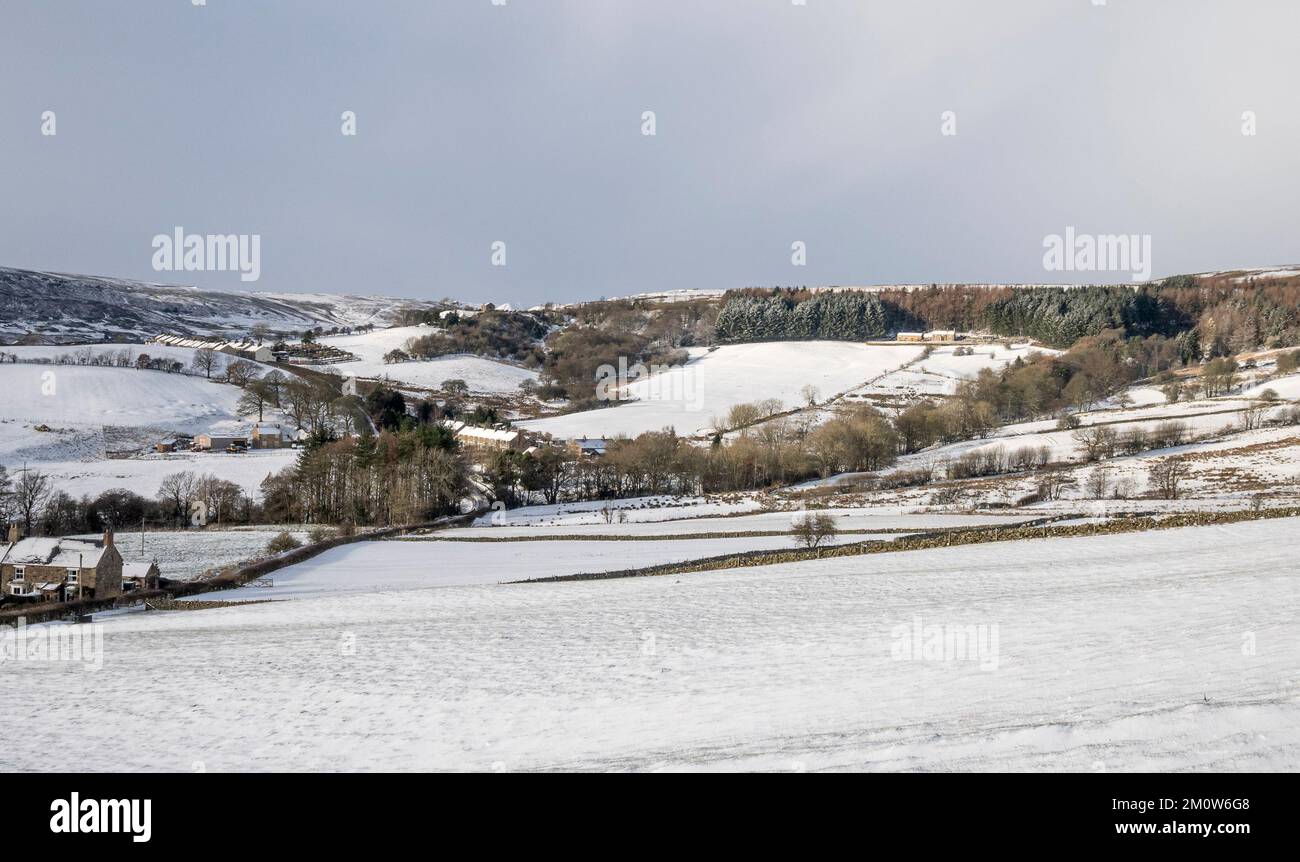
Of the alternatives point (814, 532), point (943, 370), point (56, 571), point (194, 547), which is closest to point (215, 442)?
point (194, 547)

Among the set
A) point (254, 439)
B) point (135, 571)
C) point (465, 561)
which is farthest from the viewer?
point (254, 439)

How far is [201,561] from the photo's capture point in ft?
127

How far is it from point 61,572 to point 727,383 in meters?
106

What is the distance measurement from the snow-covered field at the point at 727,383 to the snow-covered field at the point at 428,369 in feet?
82.9

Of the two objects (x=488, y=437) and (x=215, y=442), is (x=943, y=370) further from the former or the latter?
(x=215, y=442)

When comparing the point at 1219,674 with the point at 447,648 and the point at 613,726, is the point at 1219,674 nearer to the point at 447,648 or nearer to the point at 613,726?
the point at 613,726

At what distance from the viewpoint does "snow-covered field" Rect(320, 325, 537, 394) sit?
136 metres

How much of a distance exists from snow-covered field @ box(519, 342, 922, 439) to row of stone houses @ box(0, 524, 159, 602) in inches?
2485

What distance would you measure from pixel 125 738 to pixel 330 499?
4631 cm

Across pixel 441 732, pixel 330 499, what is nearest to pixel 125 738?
pixel 441 732

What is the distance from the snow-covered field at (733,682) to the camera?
10672 mm

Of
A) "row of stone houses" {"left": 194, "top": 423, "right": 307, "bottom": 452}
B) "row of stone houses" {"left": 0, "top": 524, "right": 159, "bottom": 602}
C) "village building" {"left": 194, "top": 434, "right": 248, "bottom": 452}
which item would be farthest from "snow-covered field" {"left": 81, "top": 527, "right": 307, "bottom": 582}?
"row of stone houses" {"left": 194, "top": 423, "right": 307, "bottom": 452}

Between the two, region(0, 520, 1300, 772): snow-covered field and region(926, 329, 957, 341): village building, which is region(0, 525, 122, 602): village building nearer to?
region(0, 520, 1300, 772): snow-covered field

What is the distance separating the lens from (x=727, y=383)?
128 m
